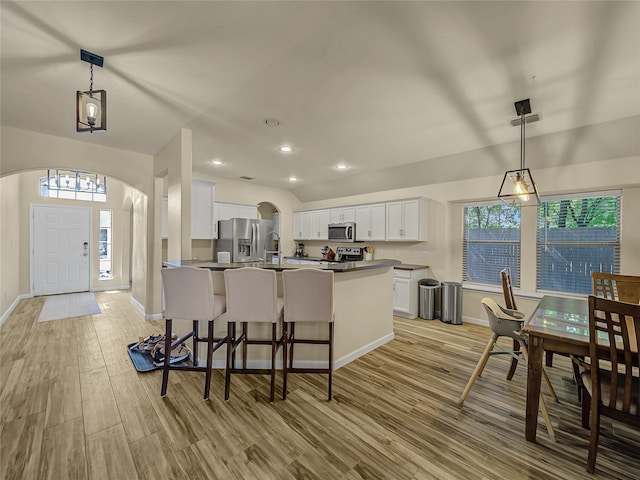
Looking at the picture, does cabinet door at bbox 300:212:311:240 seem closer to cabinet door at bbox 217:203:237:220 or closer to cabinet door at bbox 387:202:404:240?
cabinet door at bbox 217:203:237:220

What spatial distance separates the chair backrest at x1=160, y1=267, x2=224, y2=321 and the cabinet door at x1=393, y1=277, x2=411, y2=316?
343cm

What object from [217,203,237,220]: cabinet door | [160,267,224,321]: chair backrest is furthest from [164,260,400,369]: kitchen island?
[217,203,237,220]: cabinet door

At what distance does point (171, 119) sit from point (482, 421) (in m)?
4.22

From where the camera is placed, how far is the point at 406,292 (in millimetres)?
4707

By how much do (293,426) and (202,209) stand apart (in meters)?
3.93

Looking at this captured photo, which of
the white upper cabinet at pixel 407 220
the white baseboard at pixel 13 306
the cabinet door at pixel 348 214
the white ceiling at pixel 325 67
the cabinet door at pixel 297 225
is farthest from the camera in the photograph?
the cabinet door at pixel 297 225

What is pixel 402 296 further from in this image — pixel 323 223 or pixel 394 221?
pixel 323 223

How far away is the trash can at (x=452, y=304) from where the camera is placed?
4.40m

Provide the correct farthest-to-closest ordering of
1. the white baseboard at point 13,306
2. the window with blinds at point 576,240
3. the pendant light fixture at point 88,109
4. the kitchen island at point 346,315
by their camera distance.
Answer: the white baseboard at point 13,306, the window with blinds at point 576,240, the kitchen island at point 346,315, the pendant light fixture at point 88,109

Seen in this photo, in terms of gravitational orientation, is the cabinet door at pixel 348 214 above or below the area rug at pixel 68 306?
above

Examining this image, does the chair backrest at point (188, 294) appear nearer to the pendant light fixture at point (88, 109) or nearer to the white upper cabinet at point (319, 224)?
the pendant light fixture at point (88, 109)

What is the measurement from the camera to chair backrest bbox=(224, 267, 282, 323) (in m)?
2.25

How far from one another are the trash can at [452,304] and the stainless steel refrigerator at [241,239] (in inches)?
149

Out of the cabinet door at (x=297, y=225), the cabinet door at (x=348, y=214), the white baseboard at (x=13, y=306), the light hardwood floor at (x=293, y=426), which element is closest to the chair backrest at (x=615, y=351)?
the light hardwood floor at (x=293, y=426)
